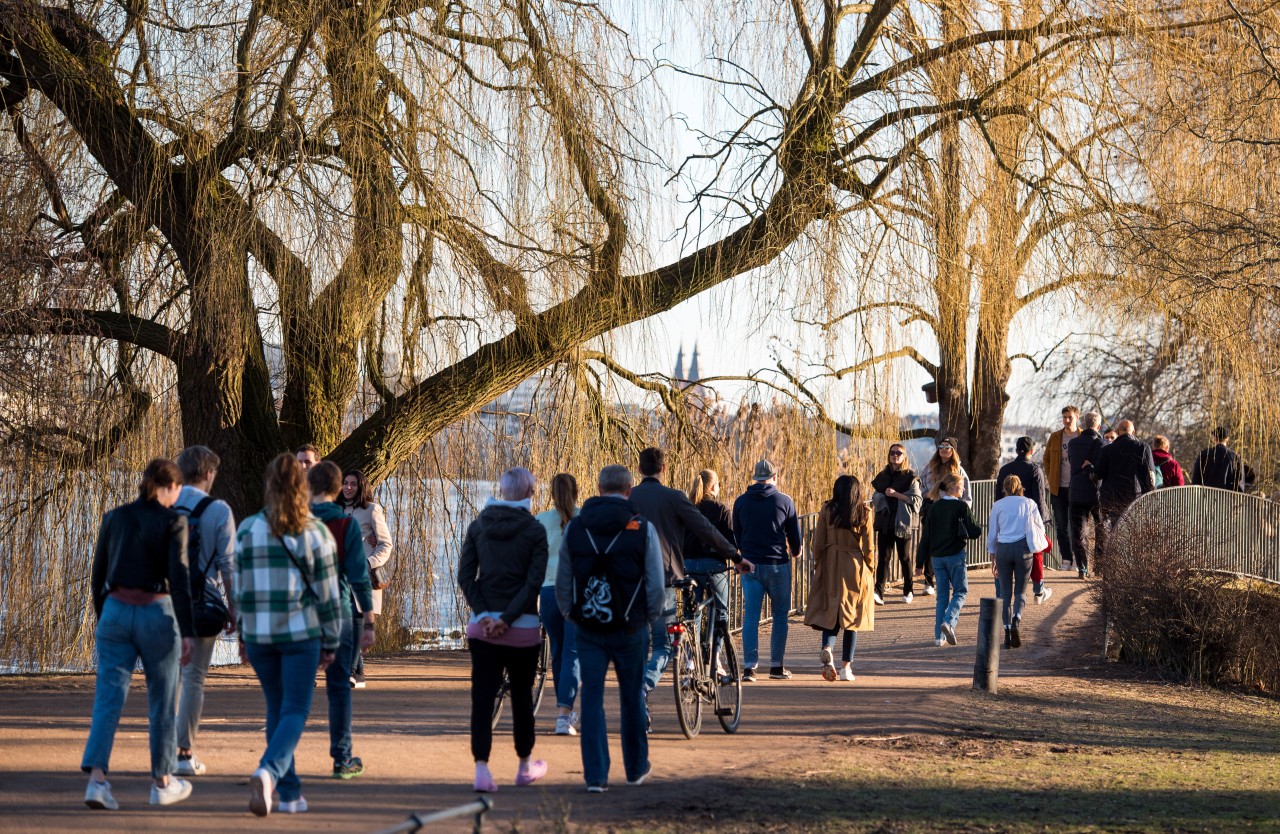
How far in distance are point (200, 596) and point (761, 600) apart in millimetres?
6136

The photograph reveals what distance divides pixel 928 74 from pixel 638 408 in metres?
4.25

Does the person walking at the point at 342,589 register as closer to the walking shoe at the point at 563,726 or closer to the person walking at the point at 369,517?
the walking shoe at the point at 563,726

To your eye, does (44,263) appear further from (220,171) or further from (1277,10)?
(1277,10)

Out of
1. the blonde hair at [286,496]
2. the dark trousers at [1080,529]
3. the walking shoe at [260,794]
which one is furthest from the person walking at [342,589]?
the dark trousers at [1080,529]

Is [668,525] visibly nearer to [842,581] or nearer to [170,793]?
[842,581]

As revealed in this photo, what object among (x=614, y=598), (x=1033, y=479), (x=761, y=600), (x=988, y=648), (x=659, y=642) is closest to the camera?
(x=614, y=598)

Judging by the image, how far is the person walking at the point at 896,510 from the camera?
657 inches

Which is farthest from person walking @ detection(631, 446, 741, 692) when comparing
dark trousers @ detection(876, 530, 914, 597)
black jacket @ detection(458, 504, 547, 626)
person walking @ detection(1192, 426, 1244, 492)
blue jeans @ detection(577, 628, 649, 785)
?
person walking @ detection(1192, 426, 1244, 492)

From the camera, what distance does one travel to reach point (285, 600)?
7461mm

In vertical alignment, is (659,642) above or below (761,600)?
below

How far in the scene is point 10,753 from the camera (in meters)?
9.15

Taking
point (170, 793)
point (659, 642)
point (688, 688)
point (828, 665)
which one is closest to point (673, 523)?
point (659, 642)

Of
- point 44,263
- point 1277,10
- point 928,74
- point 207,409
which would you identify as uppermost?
point 1277,10

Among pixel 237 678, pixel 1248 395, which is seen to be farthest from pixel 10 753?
pixel 1248 395
